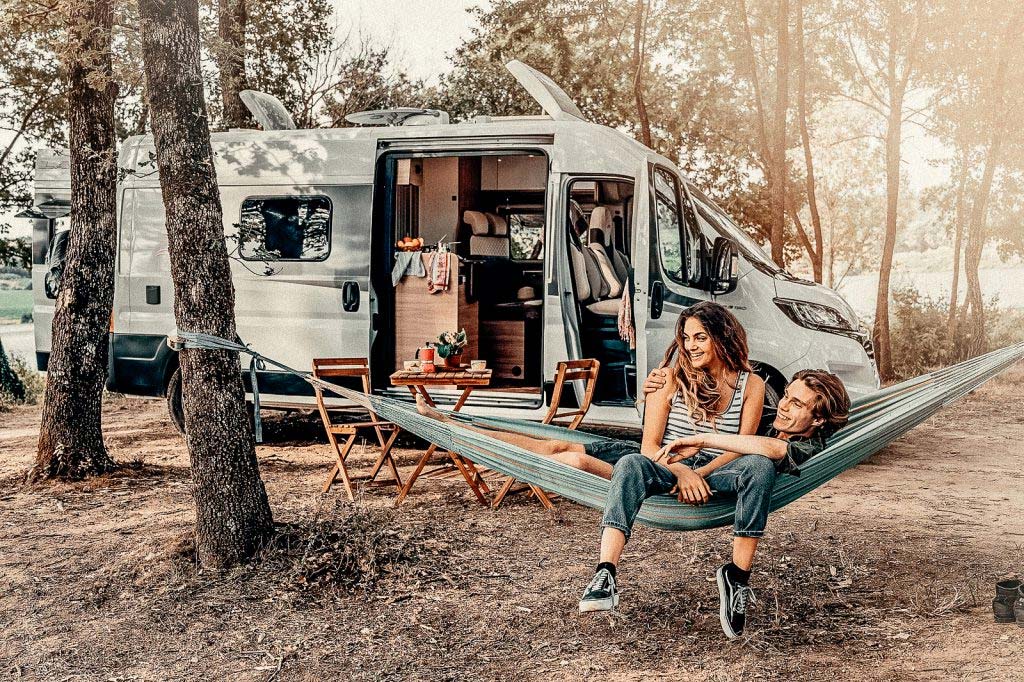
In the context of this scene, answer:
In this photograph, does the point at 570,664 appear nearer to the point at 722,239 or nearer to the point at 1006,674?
→ the point at 1006,674

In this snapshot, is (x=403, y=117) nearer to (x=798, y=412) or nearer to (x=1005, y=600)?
(x=798, y=412)

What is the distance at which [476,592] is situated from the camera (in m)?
4.08

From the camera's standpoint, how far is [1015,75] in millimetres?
13820

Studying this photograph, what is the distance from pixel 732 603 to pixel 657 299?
265cm

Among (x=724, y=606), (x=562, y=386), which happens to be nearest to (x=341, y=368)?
(x=562, y=386)

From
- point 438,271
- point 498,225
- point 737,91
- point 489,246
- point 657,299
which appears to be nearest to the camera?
point 657,299

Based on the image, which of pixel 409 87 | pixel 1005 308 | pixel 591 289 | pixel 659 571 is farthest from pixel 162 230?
pixel 1005 308

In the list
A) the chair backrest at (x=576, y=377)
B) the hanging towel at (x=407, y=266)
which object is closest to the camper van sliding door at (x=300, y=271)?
the hanging towel at (x=407, y=266)

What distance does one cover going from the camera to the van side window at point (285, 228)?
21.7 feet

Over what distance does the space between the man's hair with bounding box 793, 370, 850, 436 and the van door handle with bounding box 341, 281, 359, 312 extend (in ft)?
12.2

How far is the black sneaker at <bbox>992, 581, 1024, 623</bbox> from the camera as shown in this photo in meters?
3.60

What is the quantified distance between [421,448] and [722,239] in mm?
3025

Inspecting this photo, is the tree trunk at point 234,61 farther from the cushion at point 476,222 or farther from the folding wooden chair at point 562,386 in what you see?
the folding wooden chair at point 562,386

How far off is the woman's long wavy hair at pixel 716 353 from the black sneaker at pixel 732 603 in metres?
0.58
